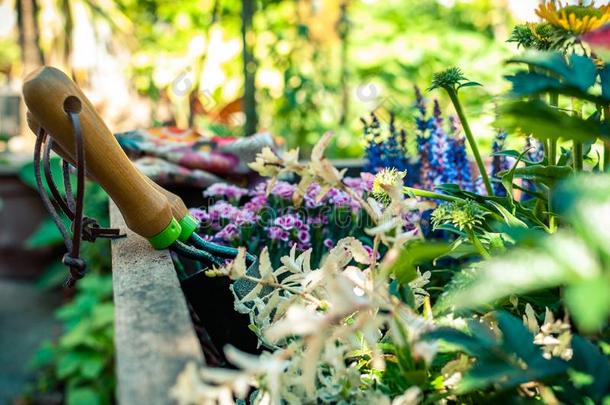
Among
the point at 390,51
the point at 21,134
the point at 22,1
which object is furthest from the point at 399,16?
the point at 21,134

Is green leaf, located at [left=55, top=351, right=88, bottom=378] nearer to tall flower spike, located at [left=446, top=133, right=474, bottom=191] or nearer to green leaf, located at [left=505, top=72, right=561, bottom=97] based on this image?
tall flower spike, located at [left=446, top=133, right=474, bottom=191]

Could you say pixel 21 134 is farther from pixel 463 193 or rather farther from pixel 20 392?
pixel 463 193

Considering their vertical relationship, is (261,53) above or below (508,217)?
above

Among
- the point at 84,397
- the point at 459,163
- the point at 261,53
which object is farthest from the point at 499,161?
the point at 261,53

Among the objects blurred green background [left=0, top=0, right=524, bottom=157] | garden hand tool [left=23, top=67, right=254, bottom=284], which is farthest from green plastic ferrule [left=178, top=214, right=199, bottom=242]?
blurred green background [left=0, top=0, right=524, bottom=157]

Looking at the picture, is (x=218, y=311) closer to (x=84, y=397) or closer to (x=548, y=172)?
(x=548, y=172)

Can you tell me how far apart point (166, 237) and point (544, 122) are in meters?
0.64

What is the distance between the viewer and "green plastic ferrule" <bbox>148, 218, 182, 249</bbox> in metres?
1.14

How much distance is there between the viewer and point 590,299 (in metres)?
0.52

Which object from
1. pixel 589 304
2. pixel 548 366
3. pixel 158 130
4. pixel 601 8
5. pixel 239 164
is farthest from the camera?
pixel 158 130

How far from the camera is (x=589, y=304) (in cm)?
51

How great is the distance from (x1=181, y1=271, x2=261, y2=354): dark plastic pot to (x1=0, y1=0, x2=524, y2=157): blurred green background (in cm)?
246

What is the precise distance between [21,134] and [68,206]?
16.7 ft

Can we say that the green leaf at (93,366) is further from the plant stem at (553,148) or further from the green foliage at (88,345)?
the plant stem at (553,148)
